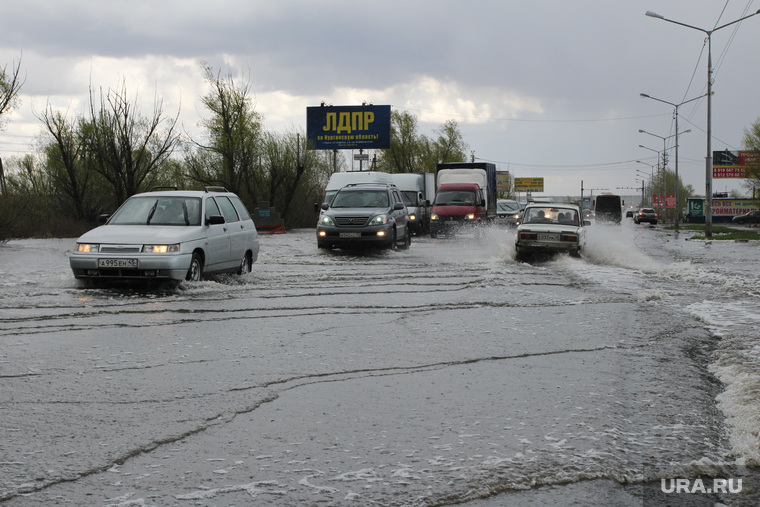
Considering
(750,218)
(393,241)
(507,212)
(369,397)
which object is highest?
(507,212)

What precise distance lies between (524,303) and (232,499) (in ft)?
25.7

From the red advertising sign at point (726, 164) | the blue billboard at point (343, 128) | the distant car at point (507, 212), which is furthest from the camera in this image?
the red advertising sign at point (726, 164)

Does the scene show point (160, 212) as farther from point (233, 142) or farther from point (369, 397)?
point (233, 142)

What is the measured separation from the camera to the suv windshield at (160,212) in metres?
12.8

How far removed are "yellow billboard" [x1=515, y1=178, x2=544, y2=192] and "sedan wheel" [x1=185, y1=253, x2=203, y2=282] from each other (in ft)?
514

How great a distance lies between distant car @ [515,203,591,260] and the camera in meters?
18.3

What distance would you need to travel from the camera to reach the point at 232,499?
352 cm

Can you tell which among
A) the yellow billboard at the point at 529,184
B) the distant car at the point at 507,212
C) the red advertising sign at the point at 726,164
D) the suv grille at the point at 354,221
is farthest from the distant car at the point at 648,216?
the yellow billboard at the point at 529,184

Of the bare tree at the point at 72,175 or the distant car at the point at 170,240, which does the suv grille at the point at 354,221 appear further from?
the bare tree at the point at 72,175

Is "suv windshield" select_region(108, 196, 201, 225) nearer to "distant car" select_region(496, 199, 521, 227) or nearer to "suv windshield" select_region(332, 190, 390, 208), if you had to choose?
"suv windshield" select_region(332, 190, 390, 208)

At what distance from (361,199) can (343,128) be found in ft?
97.0

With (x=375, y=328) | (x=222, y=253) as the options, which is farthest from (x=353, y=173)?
(x=375, y=328)

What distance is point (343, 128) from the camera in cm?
5034

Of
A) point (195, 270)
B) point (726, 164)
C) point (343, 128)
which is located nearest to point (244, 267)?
point (195, 270)
